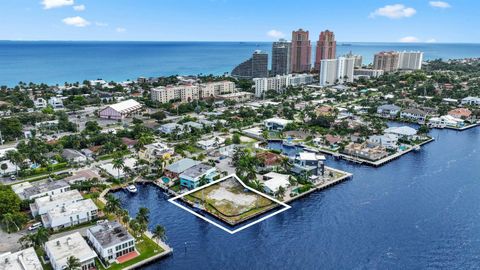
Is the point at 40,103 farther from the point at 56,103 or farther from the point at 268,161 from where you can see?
the point at 268,161

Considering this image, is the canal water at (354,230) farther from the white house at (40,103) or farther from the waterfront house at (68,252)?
the white house at (40,103)

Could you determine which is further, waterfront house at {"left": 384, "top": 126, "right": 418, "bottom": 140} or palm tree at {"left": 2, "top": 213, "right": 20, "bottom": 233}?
waterfront house at {"left": 384, "top": 126, "right": 418, "bottom": 140}

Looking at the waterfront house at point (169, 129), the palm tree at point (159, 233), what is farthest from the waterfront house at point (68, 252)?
the waterfront house at point (169, 129)

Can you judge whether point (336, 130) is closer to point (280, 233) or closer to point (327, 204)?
point (327, 204)

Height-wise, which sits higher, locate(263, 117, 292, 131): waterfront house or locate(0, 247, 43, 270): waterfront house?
locate(263, 117, 292, 131): waterfront house

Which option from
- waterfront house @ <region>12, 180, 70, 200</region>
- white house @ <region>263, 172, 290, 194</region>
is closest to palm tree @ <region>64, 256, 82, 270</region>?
waterfront house @ <region>12, 180, 70, 200</region>

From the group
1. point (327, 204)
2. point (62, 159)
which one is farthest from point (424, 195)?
point (62, 159)

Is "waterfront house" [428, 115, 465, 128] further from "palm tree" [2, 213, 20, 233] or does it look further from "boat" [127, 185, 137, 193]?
"palm tree" [2, 213, 20, 233]
